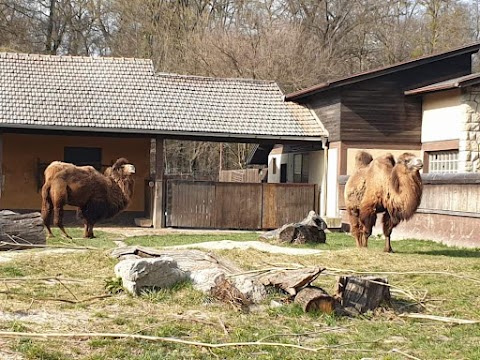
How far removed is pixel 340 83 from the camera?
21734 mm

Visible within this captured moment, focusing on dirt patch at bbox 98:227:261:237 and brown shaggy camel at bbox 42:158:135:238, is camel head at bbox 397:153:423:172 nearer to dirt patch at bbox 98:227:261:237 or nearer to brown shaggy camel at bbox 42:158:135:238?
brown shaggy camel at bbox 42:158:135:238

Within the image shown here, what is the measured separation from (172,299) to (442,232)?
10508 millimetres

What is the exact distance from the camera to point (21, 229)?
525 inches

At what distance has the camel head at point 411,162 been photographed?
13094 mm

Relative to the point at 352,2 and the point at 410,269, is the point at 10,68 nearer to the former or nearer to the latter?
the point at 410,269

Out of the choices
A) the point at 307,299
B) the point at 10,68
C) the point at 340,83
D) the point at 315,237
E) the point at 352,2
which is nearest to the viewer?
the point at 307,299

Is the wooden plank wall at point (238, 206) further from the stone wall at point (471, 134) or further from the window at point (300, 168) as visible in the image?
the stone wall at point (471, 134)

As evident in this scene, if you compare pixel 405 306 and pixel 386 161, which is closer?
pixel 405 306

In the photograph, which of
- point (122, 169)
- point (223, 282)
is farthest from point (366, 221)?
point (223, 282)

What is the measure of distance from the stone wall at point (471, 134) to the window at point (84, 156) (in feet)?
37.7

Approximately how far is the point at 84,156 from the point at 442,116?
11.4 m

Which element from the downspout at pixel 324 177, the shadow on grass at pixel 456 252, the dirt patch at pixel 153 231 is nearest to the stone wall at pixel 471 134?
the downspout at pixel 324 177

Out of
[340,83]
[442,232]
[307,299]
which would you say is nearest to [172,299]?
[307,299]

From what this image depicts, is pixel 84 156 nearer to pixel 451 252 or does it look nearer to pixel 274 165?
pixel 274 165
